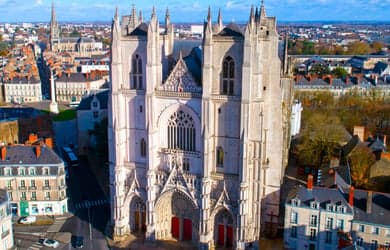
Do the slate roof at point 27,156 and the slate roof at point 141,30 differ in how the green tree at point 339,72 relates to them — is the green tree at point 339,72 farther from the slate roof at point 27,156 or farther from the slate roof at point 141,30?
the slate roof at point 27,156

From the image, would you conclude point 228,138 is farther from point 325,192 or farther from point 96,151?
point 96,151

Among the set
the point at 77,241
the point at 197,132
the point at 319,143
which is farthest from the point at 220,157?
the point at 319,143

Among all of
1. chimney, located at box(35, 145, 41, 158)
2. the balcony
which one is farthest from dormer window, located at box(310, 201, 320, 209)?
chimney, located at box(35, 145, 41, 158)

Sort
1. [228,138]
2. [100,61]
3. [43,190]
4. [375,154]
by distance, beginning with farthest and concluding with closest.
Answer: [100,61] → [375,154] → [43,190] → [228,138]

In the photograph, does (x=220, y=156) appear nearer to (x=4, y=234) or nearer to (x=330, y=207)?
(x=330, y=207)

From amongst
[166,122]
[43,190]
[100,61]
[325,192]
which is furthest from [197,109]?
[100,61]

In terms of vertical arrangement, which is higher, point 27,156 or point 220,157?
point 220,157

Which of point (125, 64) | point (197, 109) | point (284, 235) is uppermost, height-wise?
point (125, 64)
